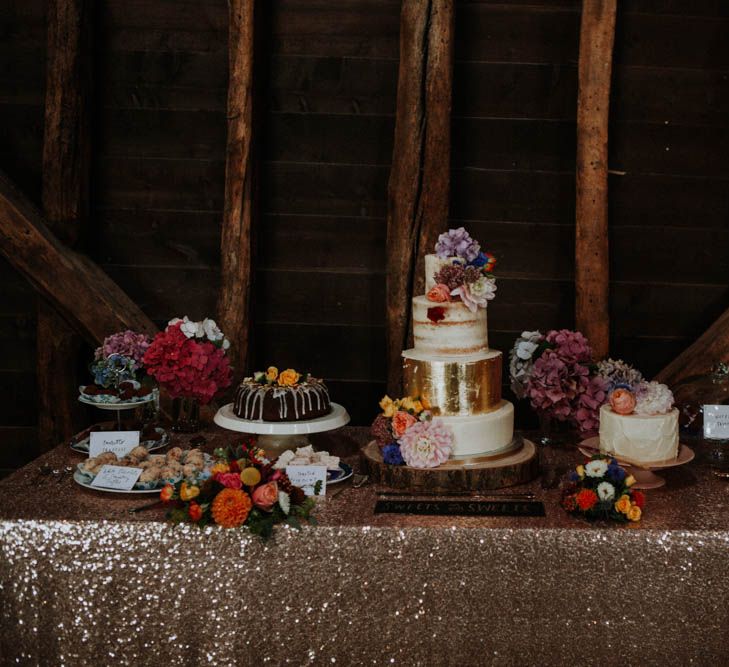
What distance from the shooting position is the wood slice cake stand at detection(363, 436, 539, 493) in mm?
2137

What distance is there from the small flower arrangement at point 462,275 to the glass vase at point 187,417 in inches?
39.0

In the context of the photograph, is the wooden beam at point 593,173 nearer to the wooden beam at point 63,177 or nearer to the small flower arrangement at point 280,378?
the small flower arrangement at point 280,378

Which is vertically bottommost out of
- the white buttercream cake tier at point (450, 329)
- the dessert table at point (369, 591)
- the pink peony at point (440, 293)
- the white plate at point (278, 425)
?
the dessert table at point (369, 591)

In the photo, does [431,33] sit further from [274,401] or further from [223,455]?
[223,455]

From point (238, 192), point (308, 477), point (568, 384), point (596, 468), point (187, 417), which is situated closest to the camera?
point (596, 468)

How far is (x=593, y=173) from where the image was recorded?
2.84 m

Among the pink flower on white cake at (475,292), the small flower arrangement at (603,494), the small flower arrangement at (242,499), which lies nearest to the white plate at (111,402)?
the small flower arrangement at (242,499)

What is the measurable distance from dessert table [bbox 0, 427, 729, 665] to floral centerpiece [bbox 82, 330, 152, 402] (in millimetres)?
634

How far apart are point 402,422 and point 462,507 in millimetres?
264

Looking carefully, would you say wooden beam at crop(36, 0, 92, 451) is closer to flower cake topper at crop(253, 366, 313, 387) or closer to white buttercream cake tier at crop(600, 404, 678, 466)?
flower cake topper at crop(253, 366, 313, 387)

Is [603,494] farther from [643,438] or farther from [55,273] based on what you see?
[55,273]

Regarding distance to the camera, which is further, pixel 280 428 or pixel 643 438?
pixel 280 428

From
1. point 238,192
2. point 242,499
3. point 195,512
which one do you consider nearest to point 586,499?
point 242,499

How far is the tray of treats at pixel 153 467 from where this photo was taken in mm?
2125
